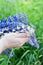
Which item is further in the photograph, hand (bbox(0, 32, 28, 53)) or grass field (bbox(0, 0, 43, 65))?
grass field (bbox(0, 0, 43, 65))

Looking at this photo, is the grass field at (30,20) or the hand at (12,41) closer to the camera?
the hand at (12,41)

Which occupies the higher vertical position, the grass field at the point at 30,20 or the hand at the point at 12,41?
the hand at the point at 12,41

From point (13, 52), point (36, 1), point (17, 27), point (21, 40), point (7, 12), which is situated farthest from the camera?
point (36, 1)

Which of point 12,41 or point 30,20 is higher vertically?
point 12,41

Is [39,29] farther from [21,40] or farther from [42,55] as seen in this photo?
[21,40]

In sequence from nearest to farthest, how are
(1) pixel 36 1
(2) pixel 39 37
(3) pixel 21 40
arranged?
(3) pixel 21 40, (2) pixel 39 37, (1) pixel 36 1

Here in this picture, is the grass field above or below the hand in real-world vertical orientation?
below

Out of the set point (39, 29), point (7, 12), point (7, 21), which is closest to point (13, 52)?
point (7, 21)

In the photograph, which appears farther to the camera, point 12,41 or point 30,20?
point 30,20
